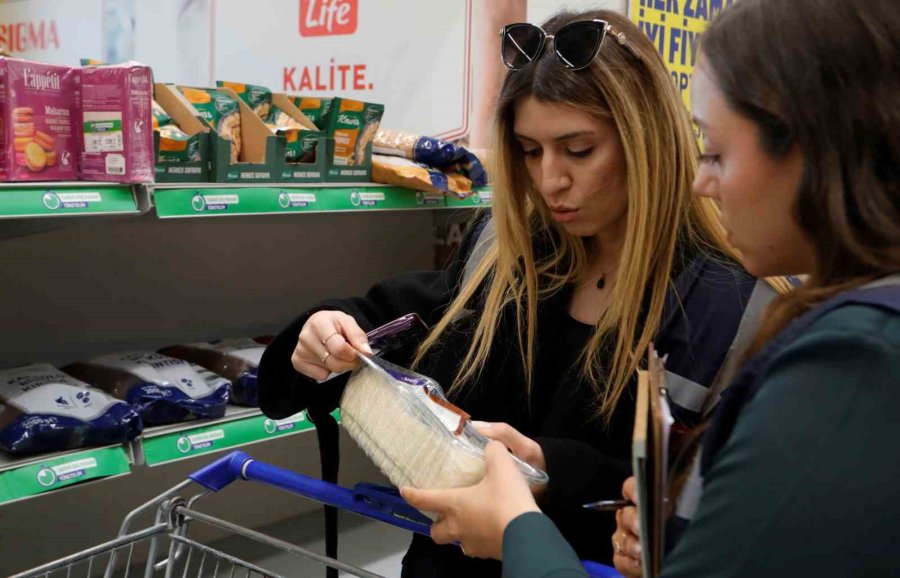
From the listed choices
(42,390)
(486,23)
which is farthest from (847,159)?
(486,23)

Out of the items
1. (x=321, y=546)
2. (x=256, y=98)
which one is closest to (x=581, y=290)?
(x=256, y=98)

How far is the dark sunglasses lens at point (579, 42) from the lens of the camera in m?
1.29

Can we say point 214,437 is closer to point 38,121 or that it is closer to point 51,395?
point 51,395

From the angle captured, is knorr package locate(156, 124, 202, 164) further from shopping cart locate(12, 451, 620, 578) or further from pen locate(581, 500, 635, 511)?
pen locate(581, 500, 635, 511)

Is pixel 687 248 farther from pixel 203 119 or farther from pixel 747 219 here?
pixel 203 119

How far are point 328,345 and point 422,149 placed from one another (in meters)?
1.21

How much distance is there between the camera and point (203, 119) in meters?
2.05

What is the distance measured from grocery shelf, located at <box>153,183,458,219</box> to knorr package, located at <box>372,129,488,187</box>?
0.32ft

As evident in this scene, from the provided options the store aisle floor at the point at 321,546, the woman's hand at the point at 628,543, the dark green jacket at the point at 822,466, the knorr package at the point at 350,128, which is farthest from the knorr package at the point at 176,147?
the dark green jacket at the point at 822,466

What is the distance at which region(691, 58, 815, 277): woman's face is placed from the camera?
26.1 inches

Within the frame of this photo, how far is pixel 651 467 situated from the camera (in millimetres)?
678

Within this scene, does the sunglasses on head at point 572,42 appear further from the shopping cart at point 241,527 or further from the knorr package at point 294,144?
the knorr package at point 294,144

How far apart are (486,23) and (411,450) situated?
2.22 m

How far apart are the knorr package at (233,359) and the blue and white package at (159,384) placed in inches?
1.5
